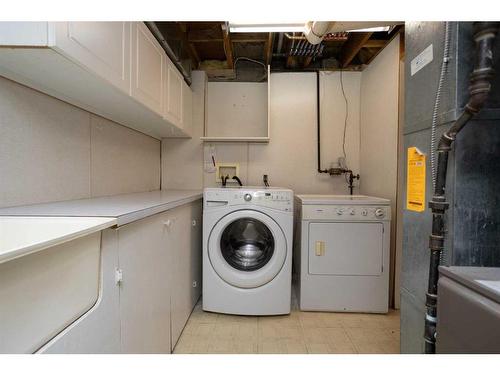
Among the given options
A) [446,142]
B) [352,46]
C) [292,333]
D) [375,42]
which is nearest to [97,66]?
[446,142]

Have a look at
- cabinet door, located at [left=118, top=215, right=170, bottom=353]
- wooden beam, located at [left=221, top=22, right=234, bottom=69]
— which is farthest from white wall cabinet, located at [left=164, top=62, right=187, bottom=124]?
cabinet door, located at [left=118, top=215, right=170, bottom=353]

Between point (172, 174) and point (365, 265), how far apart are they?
2.20 metres

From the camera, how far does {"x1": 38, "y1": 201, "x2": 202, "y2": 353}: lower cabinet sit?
764mm

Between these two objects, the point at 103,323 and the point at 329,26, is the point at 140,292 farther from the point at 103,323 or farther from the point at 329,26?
the point at 329,26

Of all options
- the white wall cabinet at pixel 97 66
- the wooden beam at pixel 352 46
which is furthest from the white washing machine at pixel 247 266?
the wooden beam at pixel 352 46

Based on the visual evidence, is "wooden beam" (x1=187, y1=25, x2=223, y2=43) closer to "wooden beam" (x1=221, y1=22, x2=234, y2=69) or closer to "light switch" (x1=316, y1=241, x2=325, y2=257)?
"wooden beam" (x1=221, y1=22, x2=234, y2=69)

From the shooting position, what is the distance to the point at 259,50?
2.76m

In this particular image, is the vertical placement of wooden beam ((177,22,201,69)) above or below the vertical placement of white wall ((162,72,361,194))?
above

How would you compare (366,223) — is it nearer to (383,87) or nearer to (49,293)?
(383,87)

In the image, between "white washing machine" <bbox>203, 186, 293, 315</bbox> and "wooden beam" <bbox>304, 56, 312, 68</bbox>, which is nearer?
"white washing machine" <bbox>203, 186, 293, 315</bbox>

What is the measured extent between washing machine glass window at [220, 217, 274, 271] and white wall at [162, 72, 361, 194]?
0.79 meters

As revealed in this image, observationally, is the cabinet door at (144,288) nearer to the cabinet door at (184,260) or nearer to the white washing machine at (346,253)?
the cabinet door at (184,260)

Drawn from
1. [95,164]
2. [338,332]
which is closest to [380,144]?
[338,332]

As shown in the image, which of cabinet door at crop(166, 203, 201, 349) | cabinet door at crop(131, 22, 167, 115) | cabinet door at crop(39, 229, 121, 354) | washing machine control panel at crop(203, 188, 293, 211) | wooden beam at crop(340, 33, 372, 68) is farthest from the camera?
wooden beam at crop(340, 33, 372, 68)
